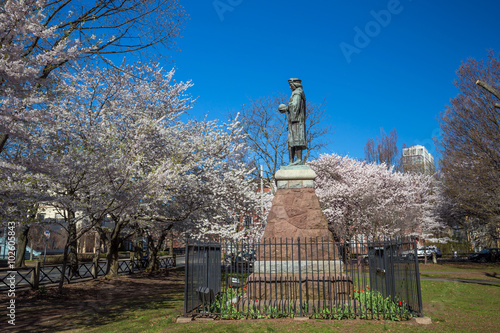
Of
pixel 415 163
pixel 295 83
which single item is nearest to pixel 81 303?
pixel 295 83

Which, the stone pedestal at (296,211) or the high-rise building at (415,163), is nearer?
the stone pedestal at (296,211)

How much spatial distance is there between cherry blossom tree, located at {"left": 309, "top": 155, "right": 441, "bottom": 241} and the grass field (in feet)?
39.5

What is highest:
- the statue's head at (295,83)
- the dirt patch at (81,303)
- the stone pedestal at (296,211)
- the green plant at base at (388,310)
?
the statue's head at (295,83)

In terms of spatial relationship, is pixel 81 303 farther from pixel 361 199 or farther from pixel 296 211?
pixel 361 199

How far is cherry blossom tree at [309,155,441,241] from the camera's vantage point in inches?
1043

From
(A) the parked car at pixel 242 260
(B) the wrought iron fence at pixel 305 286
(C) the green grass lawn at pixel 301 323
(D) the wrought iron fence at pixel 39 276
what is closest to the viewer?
(C) the green grass lawn at pixel 301 323

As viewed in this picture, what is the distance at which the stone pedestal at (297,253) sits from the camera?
8.55 metres

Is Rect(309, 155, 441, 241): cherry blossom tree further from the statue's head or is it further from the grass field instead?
the statue's head

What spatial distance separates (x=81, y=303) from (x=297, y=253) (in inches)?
294

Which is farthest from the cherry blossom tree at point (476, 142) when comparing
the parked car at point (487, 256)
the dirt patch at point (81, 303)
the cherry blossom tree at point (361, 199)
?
the dirt patch at point (81, 303)

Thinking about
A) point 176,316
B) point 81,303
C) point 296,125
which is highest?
point 296,125

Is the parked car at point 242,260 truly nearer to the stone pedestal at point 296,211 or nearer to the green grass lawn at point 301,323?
the stone pedestal at point 296,211

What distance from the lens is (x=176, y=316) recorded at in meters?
8.53

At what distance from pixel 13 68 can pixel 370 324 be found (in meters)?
9.01
